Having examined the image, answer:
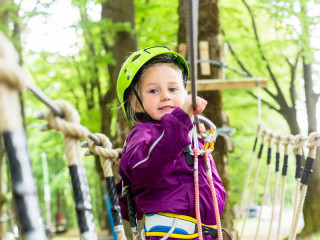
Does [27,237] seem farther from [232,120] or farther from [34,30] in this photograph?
[232,120]

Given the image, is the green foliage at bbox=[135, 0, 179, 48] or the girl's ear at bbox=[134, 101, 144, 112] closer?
the girl's ear at bbox=[134, 101, 144, 112]

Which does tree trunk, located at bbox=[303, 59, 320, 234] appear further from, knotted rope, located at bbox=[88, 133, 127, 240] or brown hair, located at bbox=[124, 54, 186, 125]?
knotted rope, located at bbox=[88, 133, 127, 240]

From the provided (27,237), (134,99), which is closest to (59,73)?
(134,99)

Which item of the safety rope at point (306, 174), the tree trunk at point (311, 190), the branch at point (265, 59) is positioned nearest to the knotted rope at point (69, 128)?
the safety rope at point (306, 174)

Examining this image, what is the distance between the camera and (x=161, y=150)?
1759mm

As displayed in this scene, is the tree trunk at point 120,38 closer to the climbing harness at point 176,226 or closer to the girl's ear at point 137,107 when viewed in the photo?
the girl's ear at point 137,107

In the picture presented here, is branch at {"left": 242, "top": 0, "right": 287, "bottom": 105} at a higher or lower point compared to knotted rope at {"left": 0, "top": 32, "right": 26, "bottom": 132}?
higher

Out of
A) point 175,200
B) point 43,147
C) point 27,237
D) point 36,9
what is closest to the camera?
point 27,237

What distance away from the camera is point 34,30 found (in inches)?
401

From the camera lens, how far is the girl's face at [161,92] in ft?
6.97

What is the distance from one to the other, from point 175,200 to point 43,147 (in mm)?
14734

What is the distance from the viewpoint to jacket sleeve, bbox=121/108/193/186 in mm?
1738

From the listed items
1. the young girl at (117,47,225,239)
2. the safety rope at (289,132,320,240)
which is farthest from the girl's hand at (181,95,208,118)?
Result: the safety rope at (289,132,320,240)

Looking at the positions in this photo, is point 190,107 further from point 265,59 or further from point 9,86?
point 265,59
